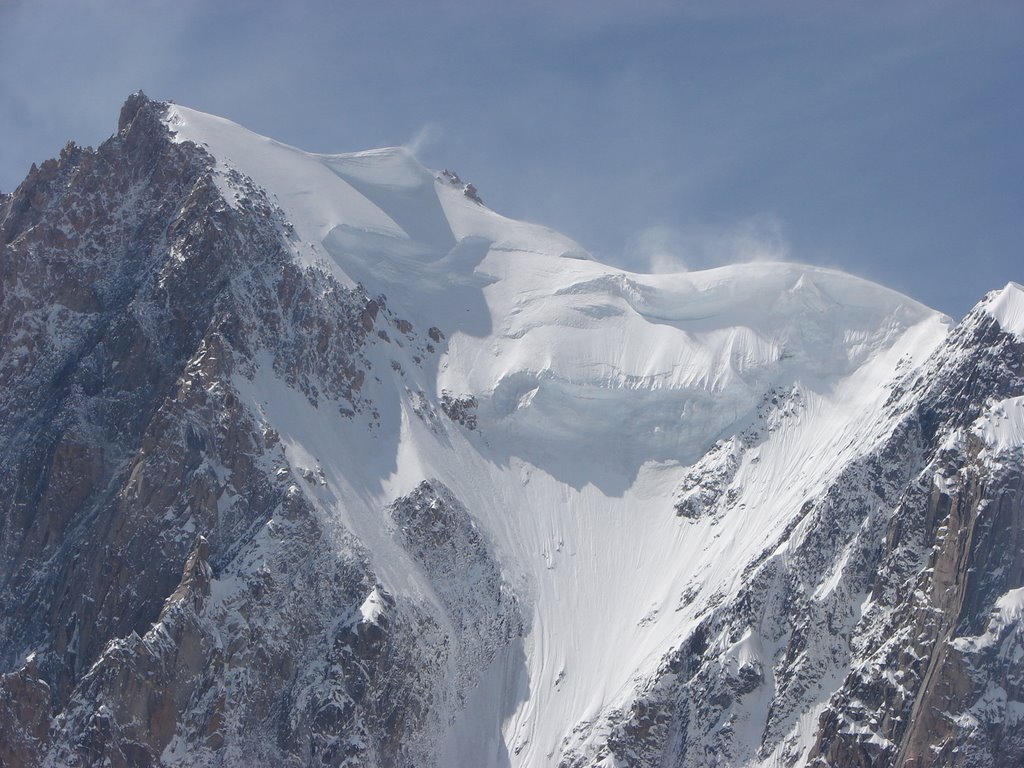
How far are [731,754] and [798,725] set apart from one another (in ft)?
20.5

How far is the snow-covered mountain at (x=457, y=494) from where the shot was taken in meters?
128

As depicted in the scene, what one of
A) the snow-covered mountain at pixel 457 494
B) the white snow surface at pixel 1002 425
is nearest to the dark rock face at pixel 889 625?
the snow-covered mountain at pixel 457 494

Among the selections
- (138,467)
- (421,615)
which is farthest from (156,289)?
(421,615)

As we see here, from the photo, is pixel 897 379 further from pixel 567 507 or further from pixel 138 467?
pixel 138 467

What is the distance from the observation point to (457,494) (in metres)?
155

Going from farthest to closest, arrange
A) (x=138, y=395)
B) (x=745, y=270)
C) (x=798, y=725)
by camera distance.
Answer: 1. (x=745, y=270)
2. (x=138, y=395)
3. (x=798, y=725)

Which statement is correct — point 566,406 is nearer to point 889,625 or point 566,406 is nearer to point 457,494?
point 457,494

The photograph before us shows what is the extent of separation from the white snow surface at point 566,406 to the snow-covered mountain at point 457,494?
47 cm

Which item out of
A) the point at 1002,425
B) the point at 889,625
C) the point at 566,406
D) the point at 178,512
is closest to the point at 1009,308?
the point at 1002,425

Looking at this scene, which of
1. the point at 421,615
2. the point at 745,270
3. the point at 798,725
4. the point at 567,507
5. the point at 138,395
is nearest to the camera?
the point at 798,725

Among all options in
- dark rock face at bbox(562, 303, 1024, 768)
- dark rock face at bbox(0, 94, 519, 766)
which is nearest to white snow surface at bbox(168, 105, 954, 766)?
dark rock face at bbox(562, 303, 1024, 768)

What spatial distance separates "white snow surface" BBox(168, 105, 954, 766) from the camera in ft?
472

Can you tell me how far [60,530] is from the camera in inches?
5674

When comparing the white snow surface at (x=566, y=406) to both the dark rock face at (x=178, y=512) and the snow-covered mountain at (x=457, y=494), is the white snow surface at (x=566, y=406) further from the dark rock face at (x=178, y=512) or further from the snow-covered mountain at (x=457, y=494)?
the dark rock face at (x=178, y=512)
